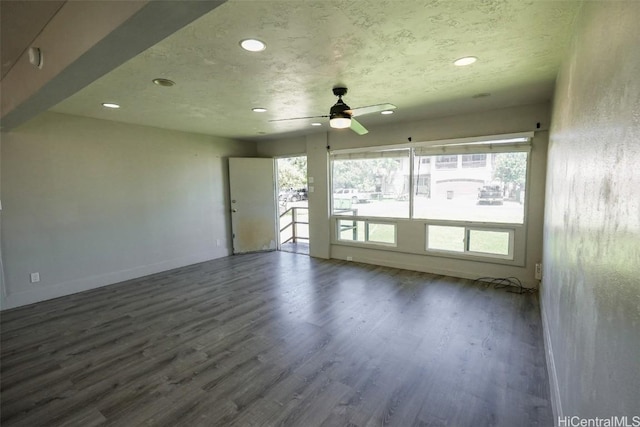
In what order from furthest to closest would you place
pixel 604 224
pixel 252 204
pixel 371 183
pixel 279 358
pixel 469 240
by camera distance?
pixel 252 204 < pixel 371 183 < pixel 469 240 < pixel 279 358 < pixel 604 224

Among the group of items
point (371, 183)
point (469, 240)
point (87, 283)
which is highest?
point (371, 183)

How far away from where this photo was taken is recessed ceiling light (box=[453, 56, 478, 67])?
7.69 ft

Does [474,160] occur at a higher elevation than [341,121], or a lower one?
lower

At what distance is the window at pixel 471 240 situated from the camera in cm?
415

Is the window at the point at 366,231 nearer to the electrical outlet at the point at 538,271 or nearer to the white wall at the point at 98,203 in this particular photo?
the electrical outlet at the point at 538,271

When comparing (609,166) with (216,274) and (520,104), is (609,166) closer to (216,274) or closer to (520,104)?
(520,104)

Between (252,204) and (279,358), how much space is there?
14.3 feet

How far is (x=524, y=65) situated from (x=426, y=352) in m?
2.67

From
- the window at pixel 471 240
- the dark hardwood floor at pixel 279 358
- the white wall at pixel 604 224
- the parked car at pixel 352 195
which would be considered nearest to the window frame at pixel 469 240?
the window at pixel 471 240

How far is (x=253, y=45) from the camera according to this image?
6.70 ft

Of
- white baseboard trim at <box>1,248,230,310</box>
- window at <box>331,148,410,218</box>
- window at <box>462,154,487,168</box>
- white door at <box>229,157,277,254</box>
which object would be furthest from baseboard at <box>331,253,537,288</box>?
white baseboard trim at <box>1,248,230,310</box>

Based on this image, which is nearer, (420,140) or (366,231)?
(420,140)

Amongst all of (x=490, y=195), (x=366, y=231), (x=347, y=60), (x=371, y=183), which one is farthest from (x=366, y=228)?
(x=347, y=60)

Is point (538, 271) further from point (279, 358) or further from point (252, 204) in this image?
point (252, 204)
